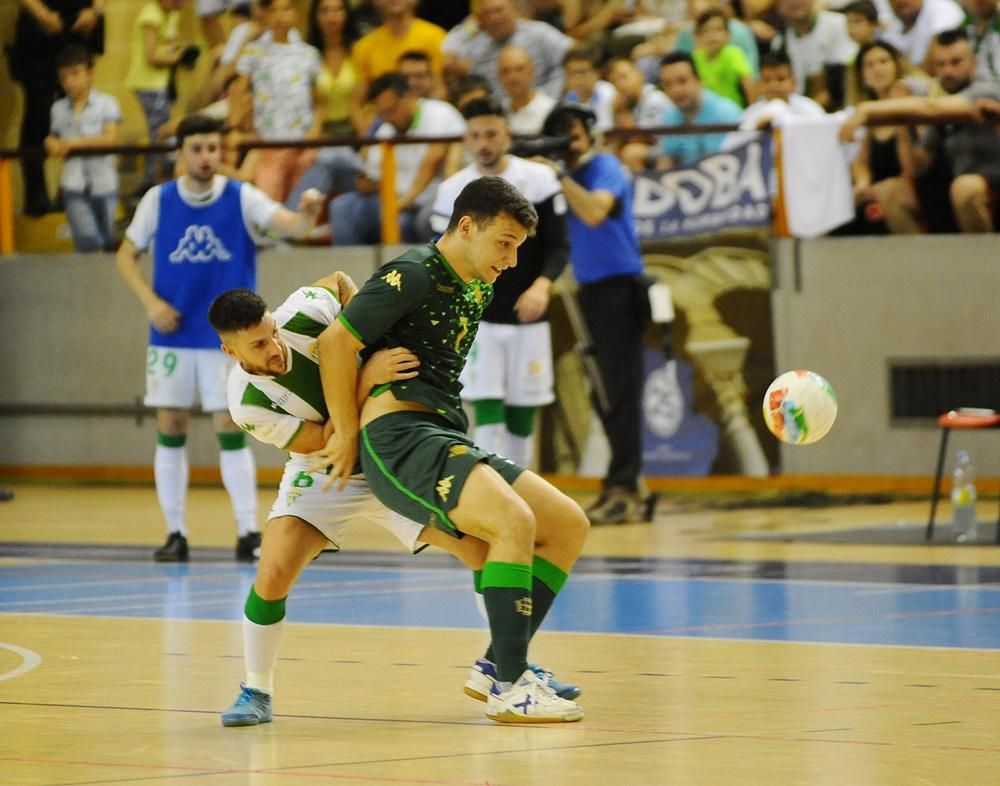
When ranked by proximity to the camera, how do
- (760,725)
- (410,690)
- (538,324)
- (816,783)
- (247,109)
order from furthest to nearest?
1. (247,109)
2. (538,324)
3. (410,690)
4. (760,725)
5. (816,783)

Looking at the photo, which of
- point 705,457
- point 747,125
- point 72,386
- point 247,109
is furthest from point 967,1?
point 72,386

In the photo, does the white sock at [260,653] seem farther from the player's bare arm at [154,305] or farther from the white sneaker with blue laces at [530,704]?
the player's bare arm at [154,305]

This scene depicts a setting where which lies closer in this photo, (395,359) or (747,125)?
(395,359)

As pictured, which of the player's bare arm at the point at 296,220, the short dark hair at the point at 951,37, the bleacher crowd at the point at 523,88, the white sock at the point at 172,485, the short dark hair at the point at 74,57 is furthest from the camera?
the short dark hair at the point at 74,57

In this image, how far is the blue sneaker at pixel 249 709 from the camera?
7.18 metres

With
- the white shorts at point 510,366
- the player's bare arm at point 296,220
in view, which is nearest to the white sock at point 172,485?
the player's bare arm at point 296,220

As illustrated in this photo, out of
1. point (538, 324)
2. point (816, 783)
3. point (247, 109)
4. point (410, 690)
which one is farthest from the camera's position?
point (247, 109)

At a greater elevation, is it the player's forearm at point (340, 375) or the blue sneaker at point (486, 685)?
the player's forearm at point (340, 375)

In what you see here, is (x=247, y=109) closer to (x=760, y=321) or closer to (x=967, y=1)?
(x=760, y=321)

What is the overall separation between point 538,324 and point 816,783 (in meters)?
8.46

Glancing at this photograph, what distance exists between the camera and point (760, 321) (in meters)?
17.2

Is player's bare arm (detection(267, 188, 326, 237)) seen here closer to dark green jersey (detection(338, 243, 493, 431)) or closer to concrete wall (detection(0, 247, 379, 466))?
dark green jersey (detection(338, 243, 493, 431))

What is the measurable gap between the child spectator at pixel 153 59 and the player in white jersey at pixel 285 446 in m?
13.0

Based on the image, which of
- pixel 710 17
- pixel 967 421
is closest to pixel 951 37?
pixel 710 17
